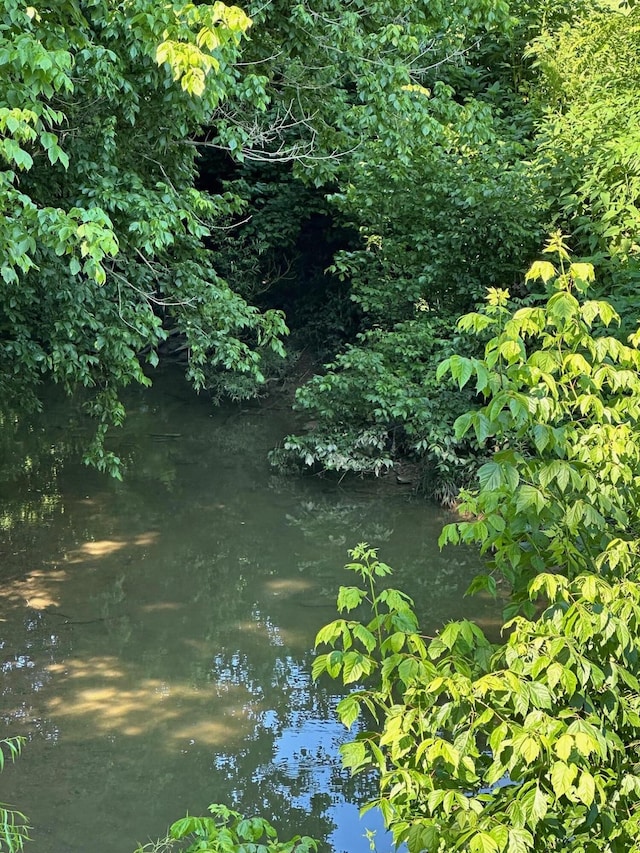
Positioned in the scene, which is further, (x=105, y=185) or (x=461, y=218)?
(x=461, y=218)

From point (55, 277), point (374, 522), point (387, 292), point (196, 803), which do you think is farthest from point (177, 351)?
point (196, 803)

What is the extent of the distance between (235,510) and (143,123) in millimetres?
3436

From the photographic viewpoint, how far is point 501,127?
8727 mm

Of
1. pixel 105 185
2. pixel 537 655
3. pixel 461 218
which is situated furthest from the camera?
pixel 461 218

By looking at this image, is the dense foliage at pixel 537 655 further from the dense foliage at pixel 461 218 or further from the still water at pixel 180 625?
the dense foliage at pixel 461 218

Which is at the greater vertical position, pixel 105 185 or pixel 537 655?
pixel 105 185

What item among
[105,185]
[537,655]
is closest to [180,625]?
[105,185]

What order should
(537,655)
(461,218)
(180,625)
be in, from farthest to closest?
(461,218)
(180,625)
(537,655)

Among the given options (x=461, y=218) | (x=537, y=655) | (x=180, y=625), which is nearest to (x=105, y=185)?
(x=180, y=625)

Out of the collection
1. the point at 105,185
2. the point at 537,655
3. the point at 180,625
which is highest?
the point at 105,185

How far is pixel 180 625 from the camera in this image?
18.1ft

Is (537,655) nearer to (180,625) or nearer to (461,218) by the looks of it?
(180,625)

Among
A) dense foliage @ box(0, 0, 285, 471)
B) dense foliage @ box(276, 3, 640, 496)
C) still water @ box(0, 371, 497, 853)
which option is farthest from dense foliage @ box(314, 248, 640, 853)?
dense foliage @ box(276, 3, 640, 496)

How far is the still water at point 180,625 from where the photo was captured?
153 inches
